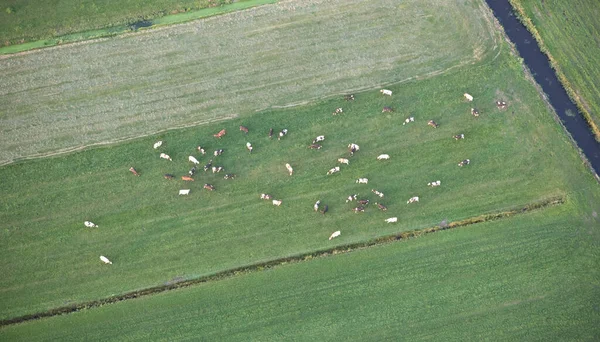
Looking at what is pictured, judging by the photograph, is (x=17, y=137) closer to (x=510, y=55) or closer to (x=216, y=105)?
(x=216, y=105)

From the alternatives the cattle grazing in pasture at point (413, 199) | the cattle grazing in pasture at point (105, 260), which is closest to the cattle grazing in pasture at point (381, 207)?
the cattle grazing in pasture at point (413, 199)

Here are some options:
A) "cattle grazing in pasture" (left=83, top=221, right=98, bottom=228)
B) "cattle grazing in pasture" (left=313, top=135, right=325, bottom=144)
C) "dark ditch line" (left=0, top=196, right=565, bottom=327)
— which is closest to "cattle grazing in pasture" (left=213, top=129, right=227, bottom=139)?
"cattle grazing in pasture" (left=313, top=135, right=325, bottom=144)

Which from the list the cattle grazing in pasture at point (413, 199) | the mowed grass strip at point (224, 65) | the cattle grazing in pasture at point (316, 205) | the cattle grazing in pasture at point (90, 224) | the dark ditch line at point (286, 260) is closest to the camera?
the dark ditch line at point (286, 260)

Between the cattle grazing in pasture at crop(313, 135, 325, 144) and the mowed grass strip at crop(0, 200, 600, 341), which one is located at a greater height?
the cattle grazing in pasture at crop(313, 135, 325, 144)

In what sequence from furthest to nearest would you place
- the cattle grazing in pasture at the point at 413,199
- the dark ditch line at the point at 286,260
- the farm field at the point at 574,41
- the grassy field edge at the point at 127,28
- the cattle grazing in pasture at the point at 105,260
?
the grassy field edge at the point at 127,28, the farm field at the point at 574,41, the cattle grazing in pasture at the point at 413,199, the cattle grazing in pasture at the point at 105,260, the dark ditch line at the point at 286,260

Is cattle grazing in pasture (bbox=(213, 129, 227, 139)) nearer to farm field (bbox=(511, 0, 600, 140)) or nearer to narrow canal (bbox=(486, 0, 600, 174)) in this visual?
narrow canal (bbox=(486, 0, 600, 174))

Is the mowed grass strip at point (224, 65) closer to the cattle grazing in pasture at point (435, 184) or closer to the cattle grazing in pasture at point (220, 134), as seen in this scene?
the cattle grazing in pasture at point (220, 134)

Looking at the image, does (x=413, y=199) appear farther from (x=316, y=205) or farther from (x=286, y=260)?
(x=286, y=260)

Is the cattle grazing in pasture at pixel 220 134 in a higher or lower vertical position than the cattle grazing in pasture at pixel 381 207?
higher
